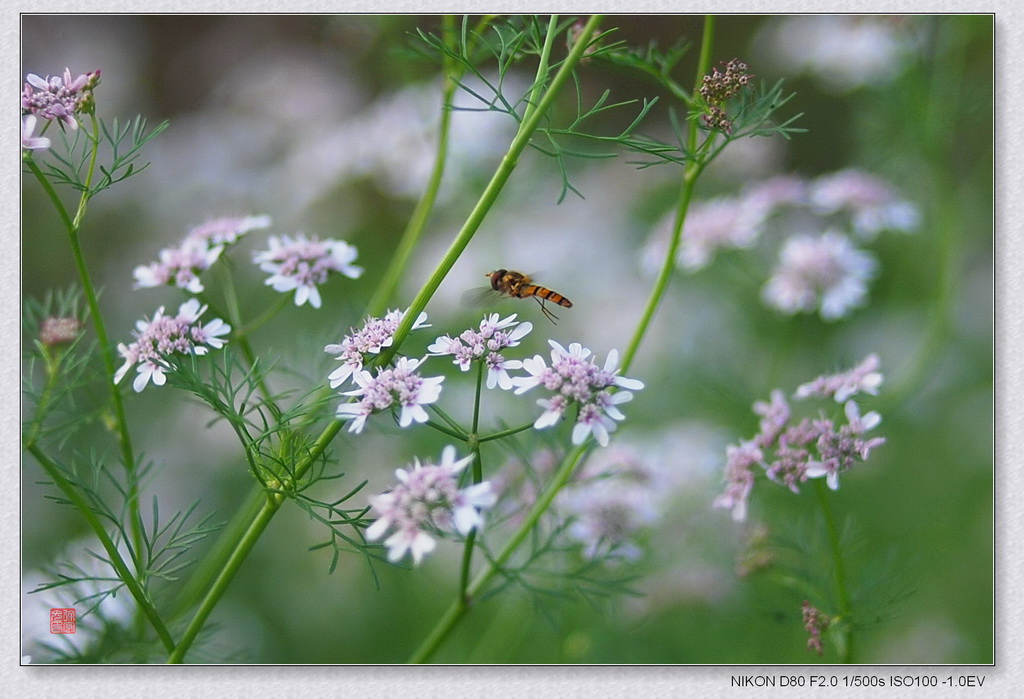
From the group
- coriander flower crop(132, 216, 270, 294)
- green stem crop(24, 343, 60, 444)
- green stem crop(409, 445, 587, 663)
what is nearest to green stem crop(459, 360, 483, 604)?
green stem crop(409, 445, 587, 663)

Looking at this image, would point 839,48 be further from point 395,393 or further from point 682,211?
point 395,393

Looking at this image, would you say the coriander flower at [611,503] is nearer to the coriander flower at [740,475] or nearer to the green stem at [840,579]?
the coriander flower at [740,475]

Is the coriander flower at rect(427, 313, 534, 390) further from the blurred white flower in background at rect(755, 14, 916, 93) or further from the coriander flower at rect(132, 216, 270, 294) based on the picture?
the blurred white flower in background at rect(755, 14, 916, 93)

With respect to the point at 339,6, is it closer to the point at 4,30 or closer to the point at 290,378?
the point at 4,30

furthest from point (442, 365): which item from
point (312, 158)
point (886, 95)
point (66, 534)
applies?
point (886, 95)

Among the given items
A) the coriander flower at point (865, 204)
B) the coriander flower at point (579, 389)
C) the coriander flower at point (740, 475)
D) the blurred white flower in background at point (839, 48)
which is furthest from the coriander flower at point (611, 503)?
the blurred white flower in background at point (839, 48)
